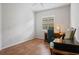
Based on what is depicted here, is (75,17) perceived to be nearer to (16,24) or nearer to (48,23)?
(48,23)

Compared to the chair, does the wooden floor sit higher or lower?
lower

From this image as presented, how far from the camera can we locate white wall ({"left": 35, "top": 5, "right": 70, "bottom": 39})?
1.68 m

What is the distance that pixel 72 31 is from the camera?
167 centimetres

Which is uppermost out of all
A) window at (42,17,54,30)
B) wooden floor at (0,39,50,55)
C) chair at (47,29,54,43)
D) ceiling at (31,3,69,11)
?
ceiling at (31,3,69,11)

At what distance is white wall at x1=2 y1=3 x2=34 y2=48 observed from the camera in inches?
66.9

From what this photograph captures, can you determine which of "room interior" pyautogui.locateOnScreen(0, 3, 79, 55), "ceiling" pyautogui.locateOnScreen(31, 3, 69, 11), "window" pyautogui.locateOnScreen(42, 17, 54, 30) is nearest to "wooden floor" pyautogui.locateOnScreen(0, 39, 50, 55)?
"room interior" pyautogui.locateOnScreen(0, 3, 79, 55)

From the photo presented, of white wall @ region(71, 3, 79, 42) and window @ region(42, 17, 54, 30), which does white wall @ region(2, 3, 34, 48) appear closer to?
window @ region(42, 17, 54, 30)

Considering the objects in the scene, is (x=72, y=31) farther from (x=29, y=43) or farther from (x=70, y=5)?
(x=29, y=43)

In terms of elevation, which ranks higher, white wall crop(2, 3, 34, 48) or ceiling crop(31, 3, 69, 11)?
ceiling crop(31, 3, 69, 11)

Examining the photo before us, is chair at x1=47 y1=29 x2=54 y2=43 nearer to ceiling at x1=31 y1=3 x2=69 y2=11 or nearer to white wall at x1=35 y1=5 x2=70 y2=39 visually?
white wall at x1=35 y1=5 x2=70 y2=39

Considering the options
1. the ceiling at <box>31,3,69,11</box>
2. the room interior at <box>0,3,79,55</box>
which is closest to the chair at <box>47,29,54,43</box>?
the room interior at <box>0,3,79,55</box>

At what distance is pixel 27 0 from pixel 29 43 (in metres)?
0.70

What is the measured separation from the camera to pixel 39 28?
1766 mm
